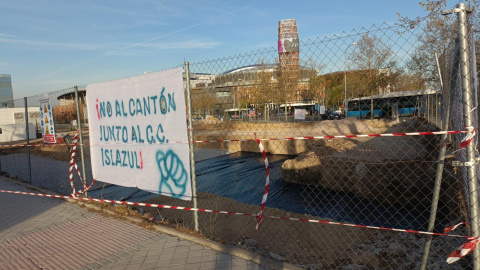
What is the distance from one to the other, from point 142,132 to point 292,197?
8.06m

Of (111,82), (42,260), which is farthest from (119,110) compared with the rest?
(42,260)

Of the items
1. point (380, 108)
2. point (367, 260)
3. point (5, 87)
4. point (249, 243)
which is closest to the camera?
point (367, 260)

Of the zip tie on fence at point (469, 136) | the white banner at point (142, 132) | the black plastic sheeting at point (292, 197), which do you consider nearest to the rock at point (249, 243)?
the white banner at point (142, 132)

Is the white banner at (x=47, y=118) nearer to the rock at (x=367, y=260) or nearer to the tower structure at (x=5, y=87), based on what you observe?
the rock at (x=367, y=260)

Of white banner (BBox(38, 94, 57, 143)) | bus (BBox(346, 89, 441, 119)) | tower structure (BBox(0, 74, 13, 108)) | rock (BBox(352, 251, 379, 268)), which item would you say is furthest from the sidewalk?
tower structure (BBox(0, 74, 13, 108))

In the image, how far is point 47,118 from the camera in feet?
28.1

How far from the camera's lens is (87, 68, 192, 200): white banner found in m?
4.68

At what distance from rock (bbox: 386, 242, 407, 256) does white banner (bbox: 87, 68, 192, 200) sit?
428 cm

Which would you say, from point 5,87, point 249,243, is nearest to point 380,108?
point 249,243

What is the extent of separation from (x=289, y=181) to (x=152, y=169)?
9830mm

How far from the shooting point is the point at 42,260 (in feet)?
14.0

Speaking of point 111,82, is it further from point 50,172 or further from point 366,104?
point 366,104

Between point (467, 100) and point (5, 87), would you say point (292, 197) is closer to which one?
point (467, 100)

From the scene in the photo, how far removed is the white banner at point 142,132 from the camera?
468cm
